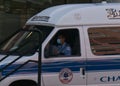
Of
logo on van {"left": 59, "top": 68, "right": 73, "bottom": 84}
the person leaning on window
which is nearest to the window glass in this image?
the person leaning on window

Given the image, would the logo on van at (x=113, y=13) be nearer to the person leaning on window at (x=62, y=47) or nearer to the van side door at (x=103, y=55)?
the van side door at (x=103, y=55)

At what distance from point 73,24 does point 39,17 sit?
0.83 m

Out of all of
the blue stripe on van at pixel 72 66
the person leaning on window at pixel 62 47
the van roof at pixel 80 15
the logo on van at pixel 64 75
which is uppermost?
the van roof at pixel 80 15

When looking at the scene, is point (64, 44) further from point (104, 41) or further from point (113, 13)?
point (113, 13)

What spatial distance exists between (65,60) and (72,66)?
0.17 m

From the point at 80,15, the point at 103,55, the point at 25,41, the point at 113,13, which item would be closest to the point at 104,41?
the point at 103,55

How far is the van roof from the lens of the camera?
364 inches

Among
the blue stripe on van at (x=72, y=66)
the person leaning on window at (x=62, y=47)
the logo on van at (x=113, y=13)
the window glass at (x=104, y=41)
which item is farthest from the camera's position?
the logo on van at (x=113, y=13)

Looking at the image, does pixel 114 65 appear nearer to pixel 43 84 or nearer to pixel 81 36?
pixel 81 36

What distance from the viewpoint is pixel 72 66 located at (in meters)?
9.13

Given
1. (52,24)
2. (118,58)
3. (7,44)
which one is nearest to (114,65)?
(118,58)

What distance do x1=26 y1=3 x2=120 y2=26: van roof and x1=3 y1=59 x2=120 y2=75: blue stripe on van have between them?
757mm

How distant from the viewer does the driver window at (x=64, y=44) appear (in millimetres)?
9133

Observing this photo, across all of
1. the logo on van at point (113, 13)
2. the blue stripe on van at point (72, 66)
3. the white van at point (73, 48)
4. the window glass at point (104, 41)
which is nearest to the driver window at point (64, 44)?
the white van at point (73, 48)
